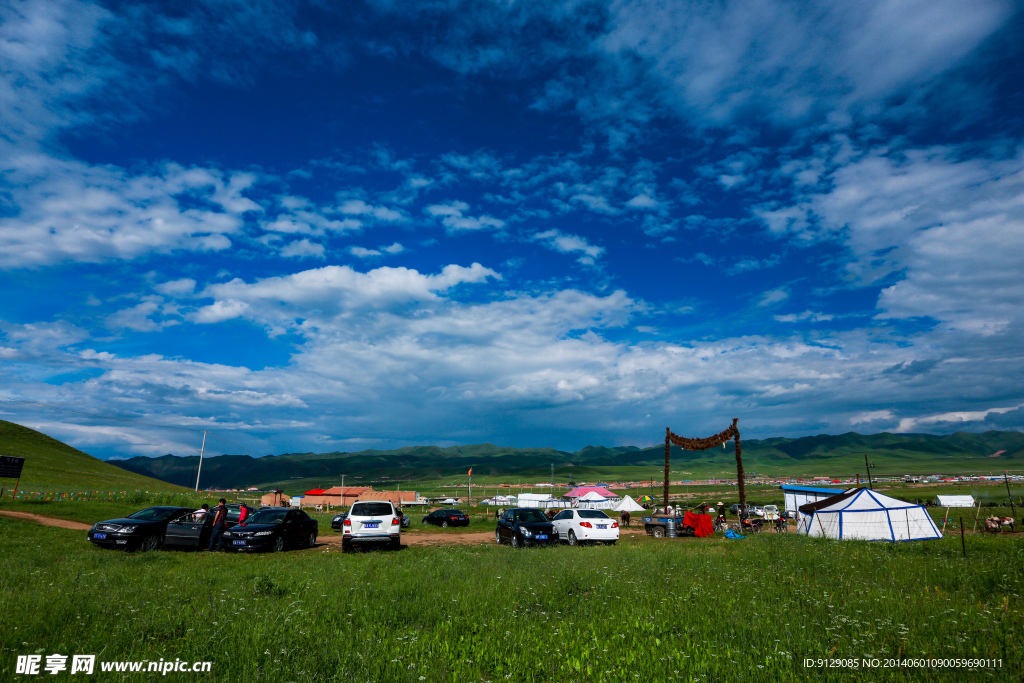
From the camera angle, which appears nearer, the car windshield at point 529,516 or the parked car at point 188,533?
the parked car at point 188,533

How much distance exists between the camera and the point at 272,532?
19.5 metres

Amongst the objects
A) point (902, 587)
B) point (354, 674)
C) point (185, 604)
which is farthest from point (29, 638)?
point (902, 587)

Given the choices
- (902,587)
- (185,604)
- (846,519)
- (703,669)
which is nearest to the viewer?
(703,669)

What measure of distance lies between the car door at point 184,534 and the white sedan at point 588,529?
15.1m

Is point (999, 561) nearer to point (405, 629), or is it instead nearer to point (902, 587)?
point (902, 587)

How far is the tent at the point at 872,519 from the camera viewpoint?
24.7 meters

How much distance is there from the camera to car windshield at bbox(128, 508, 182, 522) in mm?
19125

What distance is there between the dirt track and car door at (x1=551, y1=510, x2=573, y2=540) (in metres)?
21.6

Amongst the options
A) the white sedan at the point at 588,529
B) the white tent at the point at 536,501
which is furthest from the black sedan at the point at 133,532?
the white tent at the point at 536,501

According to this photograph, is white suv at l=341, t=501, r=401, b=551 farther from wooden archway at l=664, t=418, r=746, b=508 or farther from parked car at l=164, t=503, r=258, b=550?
wooden archway at l=664, t=418, r=746, b=508

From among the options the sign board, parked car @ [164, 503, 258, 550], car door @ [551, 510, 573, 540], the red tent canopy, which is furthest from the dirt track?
the red tent canopy

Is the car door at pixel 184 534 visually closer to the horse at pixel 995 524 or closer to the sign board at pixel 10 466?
A: the sign board at pixel 10 466

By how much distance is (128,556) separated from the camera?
15.0m

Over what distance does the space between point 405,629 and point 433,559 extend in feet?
25.5
